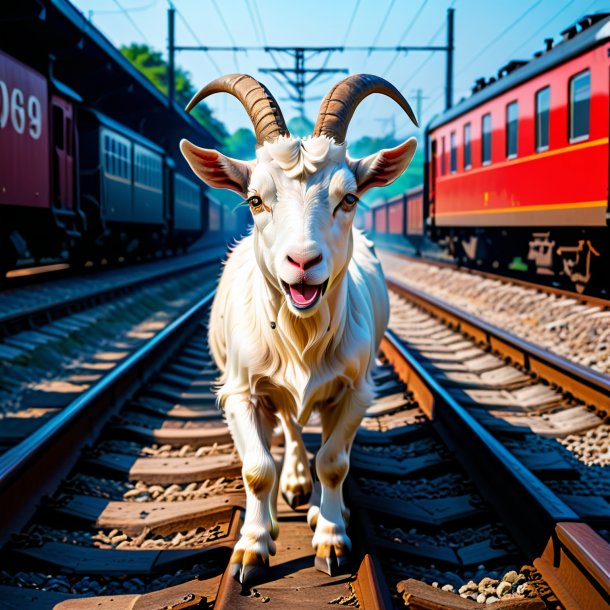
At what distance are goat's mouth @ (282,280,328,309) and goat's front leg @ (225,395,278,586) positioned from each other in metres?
0.76

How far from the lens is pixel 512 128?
15.0 meters

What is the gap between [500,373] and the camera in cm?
789

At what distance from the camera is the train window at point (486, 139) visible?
16.4 meters

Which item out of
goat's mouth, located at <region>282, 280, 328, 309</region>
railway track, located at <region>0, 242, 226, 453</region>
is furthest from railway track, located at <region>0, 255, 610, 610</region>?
goat's mouth, located at <region>282, 280, 328, 309</region>

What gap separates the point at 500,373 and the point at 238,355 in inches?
187

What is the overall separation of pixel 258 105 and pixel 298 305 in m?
0.97

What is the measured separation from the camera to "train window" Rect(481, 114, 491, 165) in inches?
647

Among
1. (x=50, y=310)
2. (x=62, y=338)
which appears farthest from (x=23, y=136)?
(x=62, y=338)

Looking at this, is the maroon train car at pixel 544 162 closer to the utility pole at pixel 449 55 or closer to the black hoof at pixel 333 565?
the black hoof at pixel 333 565

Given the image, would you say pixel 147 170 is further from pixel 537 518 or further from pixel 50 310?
pixel 537 518

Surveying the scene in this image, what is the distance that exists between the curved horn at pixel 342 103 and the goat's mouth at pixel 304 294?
0.69 metres

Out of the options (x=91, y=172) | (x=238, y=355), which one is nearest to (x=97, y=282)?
(x=91, y=172)

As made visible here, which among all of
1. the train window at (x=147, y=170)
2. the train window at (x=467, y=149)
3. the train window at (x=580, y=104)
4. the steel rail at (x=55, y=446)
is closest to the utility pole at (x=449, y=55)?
the train window at (x=147, y=170)

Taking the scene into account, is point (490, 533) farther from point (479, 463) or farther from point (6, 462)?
point (6, 462)
